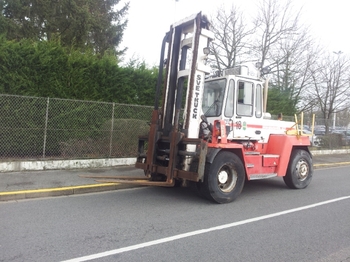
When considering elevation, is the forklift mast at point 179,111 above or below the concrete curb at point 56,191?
above

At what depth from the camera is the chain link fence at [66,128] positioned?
874cm

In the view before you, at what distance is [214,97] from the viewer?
7410 mm

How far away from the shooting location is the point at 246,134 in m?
7.50

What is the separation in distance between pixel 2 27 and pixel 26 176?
8135 millimetres

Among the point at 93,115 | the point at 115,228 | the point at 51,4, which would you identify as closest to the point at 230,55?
the point at 51,4

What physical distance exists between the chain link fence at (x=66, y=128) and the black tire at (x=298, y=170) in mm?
4777

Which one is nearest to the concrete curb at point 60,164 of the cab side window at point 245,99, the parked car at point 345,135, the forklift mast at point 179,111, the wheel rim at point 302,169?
the forklift mast at point 179,111

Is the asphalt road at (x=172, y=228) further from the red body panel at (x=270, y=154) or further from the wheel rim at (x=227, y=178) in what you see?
the red body panel at (x=270, y=154)

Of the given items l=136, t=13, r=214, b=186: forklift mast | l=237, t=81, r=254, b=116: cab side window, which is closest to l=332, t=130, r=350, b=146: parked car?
l=237, t=81, r=254, b=116: cab side window

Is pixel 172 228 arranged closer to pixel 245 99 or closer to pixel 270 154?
pixel 245 99

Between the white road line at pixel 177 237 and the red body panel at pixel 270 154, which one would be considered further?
the red body panel at pixel 270 154

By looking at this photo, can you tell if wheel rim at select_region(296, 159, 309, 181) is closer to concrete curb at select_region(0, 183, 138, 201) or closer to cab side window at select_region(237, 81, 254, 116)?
cab side window at select_region(237, 81, 254, 116)

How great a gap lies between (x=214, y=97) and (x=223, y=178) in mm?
1936

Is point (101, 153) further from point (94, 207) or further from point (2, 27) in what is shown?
point (2, 27)
